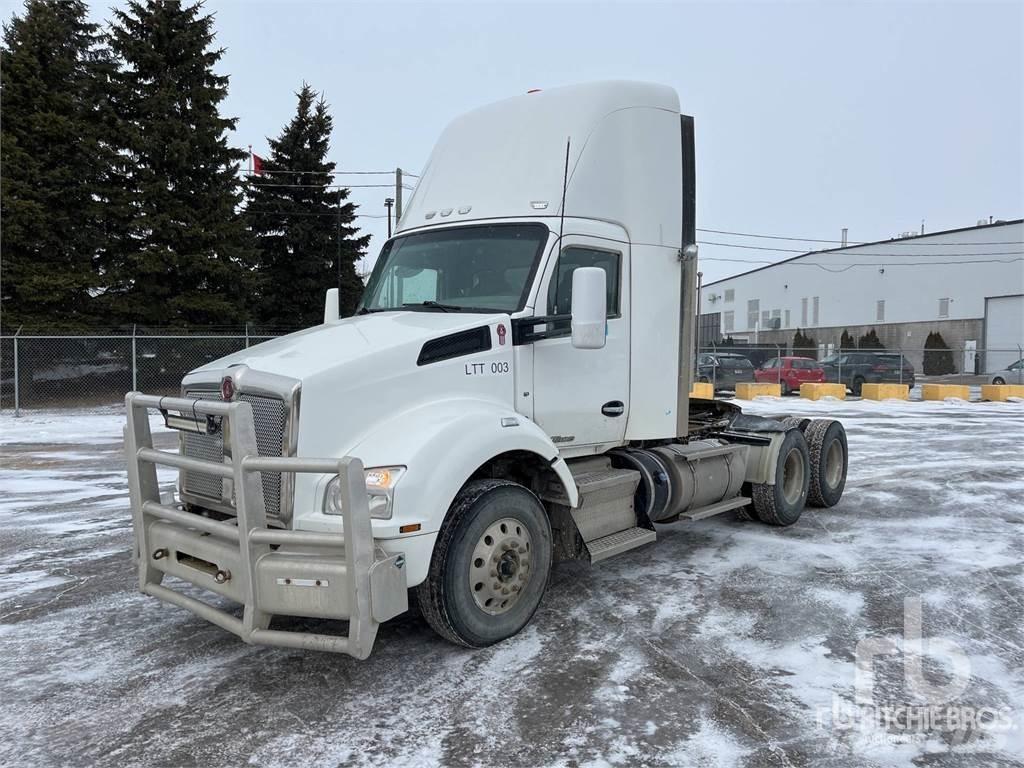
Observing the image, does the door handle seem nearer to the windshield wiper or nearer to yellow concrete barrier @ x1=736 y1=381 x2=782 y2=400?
the windshield wiper

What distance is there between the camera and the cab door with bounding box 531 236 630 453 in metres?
5.15

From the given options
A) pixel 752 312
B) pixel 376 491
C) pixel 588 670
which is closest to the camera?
pixel 376 491

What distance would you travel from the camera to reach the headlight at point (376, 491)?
3812mm

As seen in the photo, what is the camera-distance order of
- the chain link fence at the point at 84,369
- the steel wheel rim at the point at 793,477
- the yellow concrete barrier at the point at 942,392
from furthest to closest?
the yellow concrete barrier at the point at 942,392 < the chain link fence at the point at 84,369 < the steel wheel rim at the point at 793,477

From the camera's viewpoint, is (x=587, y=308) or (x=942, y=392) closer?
(x=587, y=308)

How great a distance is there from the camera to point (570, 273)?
208 inches

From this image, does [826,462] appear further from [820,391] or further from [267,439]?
[820,391]

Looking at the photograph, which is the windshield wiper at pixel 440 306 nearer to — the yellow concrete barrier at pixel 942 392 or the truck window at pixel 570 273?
the truck window at pixel 570 273

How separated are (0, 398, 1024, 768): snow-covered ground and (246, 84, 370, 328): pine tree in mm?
21851

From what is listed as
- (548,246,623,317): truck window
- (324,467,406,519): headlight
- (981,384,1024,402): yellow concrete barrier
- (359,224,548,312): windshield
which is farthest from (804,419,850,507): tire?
(981,384,1024,402): yellow concrete barrier

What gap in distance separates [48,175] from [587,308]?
73.6ft

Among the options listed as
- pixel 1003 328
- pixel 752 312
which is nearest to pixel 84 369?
pixel 1003 328

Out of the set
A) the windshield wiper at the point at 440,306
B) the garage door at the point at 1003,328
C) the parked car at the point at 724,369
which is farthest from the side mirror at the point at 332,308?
the garage door at the point at 1003,328

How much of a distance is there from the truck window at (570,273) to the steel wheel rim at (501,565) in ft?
5.12
